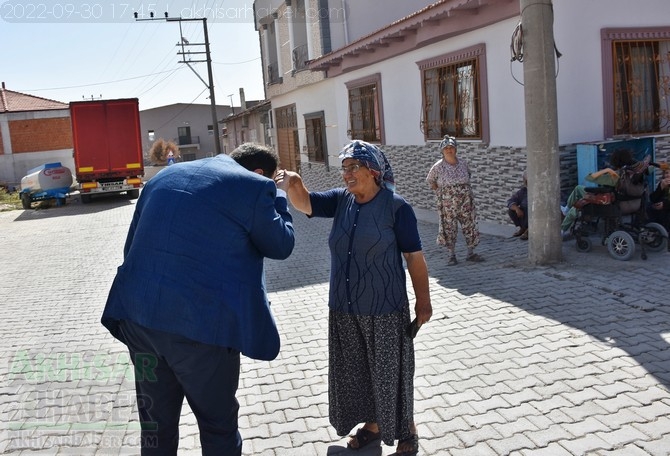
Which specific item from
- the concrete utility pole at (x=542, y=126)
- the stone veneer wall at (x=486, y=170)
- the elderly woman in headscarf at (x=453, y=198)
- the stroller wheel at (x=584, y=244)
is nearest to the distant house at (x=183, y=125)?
the stone veneer wall at (x=486, y=170)

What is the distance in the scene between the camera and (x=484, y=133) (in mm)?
9719

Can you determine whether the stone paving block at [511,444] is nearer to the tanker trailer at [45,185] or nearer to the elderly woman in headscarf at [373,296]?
the elderly woman in headscarf at [373,296]

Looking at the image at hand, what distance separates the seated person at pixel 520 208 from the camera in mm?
8766

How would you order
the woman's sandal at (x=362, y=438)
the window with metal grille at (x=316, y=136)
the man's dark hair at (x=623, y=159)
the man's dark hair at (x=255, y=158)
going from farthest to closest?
1. the window with metal grille at (x=316, y=136)
2. the man's dark hair at (x=623, y=159)
3. the woman's sandal at (x=362, y=438)
4. the man's dark hair at (x=255, y=158)

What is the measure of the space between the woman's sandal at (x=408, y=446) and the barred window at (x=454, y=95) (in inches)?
281

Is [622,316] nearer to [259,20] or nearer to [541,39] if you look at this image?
[541,39]

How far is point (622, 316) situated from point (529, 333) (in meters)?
0.90

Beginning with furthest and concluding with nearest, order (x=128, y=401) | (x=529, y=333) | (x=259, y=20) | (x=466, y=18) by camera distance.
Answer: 1. (x=259, y=20)
2. (x=466, y=18)
3. (x=529, y=333)
4. (x=128, y=401)

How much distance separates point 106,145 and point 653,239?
18.6 meters

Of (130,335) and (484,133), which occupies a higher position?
(484,133)

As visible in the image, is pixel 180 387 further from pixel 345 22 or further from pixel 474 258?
pixel 345 22

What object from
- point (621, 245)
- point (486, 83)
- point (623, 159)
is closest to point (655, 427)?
point (621, 245)

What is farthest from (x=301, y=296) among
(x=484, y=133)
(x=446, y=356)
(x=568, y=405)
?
(x=484, y=133)

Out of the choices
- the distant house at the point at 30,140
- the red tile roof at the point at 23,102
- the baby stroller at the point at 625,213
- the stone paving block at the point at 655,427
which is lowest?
the stone paving block at the point at 655,427
